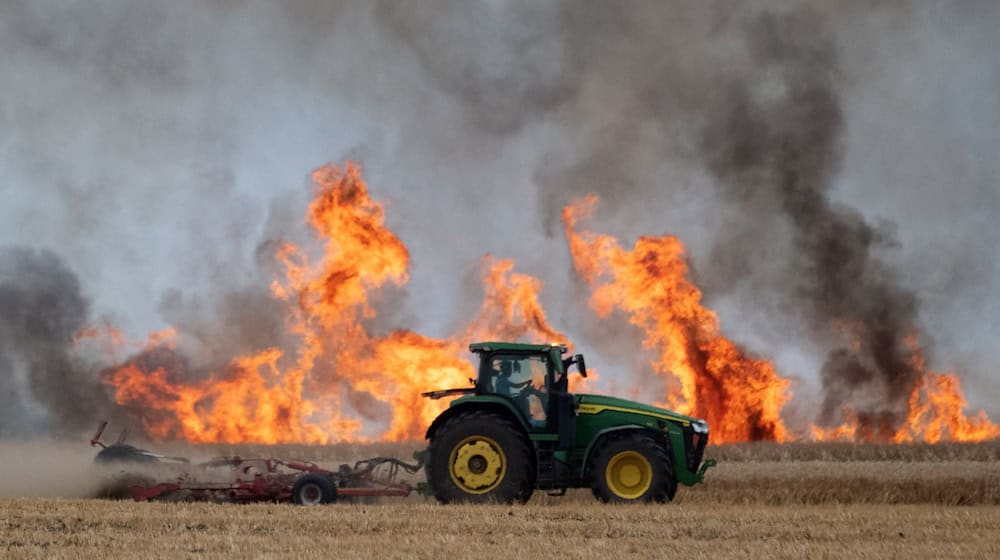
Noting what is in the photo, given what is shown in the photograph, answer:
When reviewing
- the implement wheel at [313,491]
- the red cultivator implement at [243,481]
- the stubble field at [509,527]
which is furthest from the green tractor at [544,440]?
the implement wheel at [313,491]

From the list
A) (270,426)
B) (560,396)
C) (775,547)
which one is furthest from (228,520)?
(270,426)

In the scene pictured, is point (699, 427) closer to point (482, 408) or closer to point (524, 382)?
point (524, 382)

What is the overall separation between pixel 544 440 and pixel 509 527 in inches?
135

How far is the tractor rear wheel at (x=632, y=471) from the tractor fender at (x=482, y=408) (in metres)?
1.28

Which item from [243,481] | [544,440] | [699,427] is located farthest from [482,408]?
[243,481]

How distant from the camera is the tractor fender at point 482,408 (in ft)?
56.7

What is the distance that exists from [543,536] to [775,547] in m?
2.70

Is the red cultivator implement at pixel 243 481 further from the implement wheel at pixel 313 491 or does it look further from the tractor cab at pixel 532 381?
the tractor cab at pixel 532 381

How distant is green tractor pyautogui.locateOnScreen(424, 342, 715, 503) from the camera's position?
56.0 ft

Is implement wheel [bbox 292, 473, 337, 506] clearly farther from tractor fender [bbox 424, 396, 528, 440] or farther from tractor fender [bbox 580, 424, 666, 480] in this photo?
tractor fender [bbox 580, 424, 666, 480]

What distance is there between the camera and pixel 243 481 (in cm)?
1812

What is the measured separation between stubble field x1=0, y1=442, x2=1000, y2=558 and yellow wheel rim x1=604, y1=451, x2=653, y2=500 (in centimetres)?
67

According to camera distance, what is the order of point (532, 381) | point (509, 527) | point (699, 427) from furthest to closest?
point (699, 427), point (532, 381), point (509, 527)

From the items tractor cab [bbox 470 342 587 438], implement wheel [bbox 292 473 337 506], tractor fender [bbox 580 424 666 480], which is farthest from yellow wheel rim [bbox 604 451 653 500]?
implement wheel [bbox 292 473 337 506]
